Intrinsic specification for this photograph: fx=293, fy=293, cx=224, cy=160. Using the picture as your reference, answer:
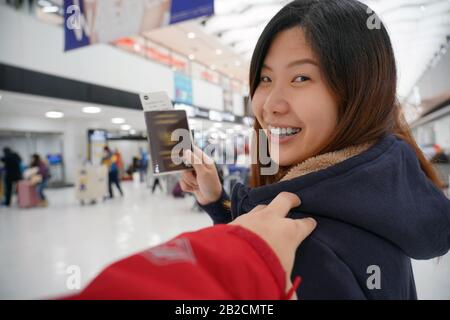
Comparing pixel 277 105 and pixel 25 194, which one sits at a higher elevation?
pixel 277 105

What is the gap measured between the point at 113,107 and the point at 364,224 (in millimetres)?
8866

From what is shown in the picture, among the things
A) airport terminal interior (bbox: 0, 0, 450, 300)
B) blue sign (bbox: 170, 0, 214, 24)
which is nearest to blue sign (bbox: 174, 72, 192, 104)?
airport terminal interior (bbox: 0, 0, 450, 300)

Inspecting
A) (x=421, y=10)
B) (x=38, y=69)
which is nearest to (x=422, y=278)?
(x=38, y=69)

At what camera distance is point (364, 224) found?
49 cm

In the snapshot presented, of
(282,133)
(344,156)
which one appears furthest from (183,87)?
(344,156)

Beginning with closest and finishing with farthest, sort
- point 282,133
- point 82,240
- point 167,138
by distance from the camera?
point 282,133, point 167,138, point 82,240

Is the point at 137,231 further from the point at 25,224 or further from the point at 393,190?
the point at 393,190

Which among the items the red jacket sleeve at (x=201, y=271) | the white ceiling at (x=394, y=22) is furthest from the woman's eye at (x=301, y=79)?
the white ceiling at (x=394, y=22)

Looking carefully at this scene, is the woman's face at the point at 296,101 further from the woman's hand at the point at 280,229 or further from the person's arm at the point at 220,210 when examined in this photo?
the person's arm at the point at 220,210

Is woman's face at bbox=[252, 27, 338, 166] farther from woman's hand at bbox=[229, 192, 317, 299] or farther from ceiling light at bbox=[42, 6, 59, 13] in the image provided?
ceiling light at bbox=[42, 6, 59, 13]

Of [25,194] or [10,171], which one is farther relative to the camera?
[10,171]

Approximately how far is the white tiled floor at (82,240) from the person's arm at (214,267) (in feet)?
6.72

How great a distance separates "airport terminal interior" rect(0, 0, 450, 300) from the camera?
129 inches

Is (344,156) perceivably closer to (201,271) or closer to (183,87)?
(201,271)
